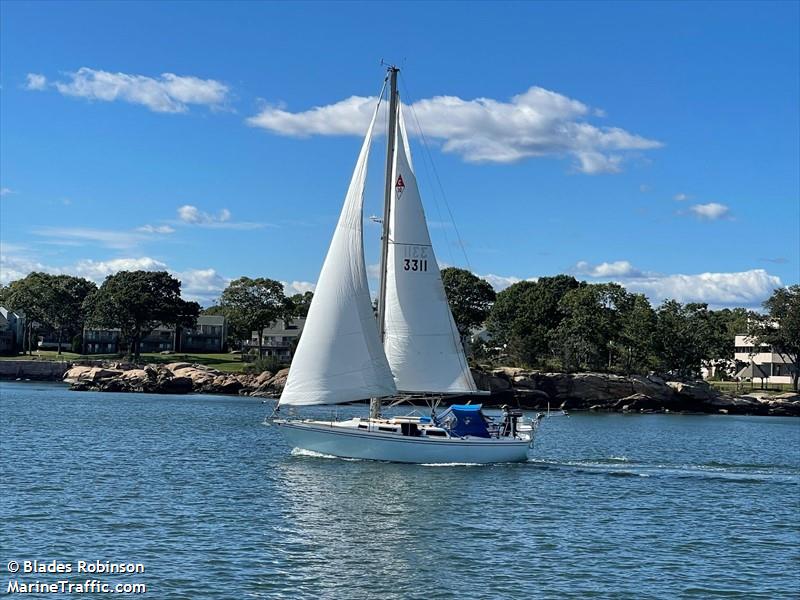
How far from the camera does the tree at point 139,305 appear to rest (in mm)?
146625

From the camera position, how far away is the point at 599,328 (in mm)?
127500

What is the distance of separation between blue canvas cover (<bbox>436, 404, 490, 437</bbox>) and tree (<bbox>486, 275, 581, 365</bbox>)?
275 feet

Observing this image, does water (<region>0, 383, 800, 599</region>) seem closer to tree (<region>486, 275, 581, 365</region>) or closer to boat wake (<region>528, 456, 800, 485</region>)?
boat wake (<region>528, 456, 800, 485</region>)

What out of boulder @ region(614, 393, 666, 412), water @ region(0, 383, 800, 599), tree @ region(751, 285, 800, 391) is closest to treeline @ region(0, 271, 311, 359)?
boulder @ region(614, 393, 666, 412)

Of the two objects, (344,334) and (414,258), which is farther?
(414,258)

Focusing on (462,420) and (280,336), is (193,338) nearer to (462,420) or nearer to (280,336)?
(280,336)

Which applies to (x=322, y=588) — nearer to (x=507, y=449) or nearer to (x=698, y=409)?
(x=507, y=449)

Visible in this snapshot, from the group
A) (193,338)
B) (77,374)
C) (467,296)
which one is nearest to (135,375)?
(77,374)

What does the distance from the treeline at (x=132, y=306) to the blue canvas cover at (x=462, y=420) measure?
355 ft

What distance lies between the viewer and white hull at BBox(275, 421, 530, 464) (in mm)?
44250

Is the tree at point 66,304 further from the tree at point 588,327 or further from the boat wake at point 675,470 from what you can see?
the boat wake at point 675,470

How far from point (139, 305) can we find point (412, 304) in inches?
4232

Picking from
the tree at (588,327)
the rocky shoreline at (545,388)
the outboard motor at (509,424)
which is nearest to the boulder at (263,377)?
the rocky shoreline at (545,388)

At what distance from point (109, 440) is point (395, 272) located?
67.6 ft
